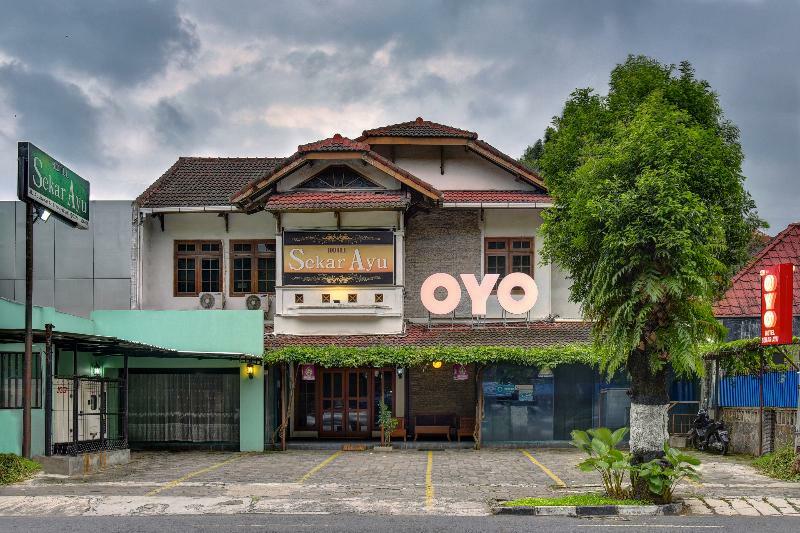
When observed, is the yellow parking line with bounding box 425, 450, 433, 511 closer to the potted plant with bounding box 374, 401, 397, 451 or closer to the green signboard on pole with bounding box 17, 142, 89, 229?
the potted plant with bounding box 374, 401, 397, 451

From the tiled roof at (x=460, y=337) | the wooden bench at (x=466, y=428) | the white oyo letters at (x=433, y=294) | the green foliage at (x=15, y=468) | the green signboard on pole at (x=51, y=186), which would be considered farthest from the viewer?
the wooden bench at (x=466, y=428)

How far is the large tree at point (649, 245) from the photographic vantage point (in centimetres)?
1358

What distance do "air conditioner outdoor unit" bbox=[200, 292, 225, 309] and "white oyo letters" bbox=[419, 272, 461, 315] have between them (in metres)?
6.30

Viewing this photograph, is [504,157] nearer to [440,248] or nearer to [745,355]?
[440,248]

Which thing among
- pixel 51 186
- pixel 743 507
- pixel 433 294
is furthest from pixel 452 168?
pixel 743 507

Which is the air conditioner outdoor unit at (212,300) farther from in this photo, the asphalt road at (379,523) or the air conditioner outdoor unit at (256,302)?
the asphalt road at (379,523)

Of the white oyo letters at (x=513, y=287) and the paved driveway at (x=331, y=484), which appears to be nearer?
the paved driveway at (x=331, y=484)

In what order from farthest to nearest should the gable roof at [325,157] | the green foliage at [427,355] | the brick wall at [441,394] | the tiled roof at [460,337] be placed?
the brick wall at [441,394], the gable roof at [325,157], the tiled roof at [460,337], the green foliage at [427,355]

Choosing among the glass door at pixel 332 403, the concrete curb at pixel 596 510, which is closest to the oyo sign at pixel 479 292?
the glass door at pixel 332 403

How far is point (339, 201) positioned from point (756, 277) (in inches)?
535

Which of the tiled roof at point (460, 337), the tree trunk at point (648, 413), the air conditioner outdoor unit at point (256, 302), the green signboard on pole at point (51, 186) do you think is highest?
the green signboard on pole at point (51, 186)

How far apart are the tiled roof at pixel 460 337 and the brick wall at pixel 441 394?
195cm

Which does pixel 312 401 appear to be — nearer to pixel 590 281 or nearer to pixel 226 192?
pixel 226 192

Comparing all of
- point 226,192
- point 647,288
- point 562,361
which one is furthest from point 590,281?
point 226,192
